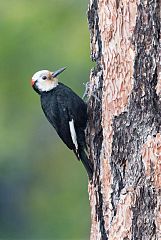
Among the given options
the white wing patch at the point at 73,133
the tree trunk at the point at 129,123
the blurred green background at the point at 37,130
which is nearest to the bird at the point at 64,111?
the white wing patch at the point at 73,133

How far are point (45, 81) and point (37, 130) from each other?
11974mm

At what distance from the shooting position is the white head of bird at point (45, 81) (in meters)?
6.43

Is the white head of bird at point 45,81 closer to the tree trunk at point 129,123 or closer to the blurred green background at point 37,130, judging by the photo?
the tree trunk at point 129,123

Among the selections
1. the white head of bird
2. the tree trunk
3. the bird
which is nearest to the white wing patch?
the bird

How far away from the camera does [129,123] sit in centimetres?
464

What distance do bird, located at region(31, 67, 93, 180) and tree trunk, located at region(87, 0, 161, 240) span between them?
773 millimetres

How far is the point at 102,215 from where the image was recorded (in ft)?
15.9

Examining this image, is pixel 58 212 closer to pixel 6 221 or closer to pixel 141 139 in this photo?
pixel 6 221

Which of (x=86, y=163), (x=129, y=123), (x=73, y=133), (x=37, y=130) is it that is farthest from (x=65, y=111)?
Result: (x=37, y=130)

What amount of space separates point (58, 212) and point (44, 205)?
0.36m

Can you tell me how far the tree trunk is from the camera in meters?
4.52

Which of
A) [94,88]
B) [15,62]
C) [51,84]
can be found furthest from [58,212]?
[94,88]

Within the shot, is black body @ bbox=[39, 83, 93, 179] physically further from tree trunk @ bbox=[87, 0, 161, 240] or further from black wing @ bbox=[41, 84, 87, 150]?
tree trunk @ bbox=[87, 0, 161, 240]

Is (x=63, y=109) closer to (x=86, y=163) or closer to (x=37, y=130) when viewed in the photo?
(x=86, y=163)
